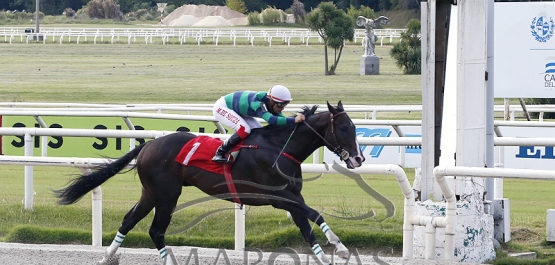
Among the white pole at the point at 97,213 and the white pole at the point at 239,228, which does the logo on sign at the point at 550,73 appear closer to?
the white pole at the point at 239,228

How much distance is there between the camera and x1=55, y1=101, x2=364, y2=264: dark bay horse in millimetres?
5137

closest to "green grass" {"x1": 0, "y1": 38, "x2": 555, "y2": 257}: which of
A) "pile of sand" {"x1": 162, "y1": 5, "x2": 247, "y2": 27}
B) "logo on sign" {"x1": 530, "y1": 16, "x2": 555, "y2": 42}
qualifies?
"logo on sign" {"x1": 530, "y1": 16, "x2": 555, "y2": 42}

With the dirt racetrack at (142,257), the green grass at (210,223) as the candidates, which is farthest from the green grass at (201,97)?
the dirt racetrack at (142,257)

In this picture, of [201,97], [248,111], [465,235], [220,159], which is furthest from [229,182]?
[201,97]

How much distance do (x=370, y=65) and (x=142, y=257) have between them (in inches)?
830

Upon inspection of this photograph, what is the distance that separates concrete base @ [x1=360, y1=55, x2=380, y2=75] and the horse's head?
69.2 feet

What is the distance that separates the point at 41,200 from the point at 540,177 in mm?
4095

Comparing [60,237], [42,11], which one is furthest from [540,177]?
[42,11]

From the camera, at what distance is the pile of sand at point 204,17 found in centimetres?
5947

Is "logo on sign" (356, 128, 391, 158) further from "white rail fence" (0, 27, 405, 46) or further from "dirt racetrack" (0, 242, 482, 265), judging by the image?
"white rail fence" (0, 27, 405, 46)

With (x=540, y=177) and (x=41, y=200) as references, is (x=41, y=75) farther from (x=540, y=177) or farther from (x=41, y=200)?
(x=540, y=177)

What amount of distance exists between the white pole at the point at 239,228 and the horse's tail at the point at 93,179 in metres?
0.74

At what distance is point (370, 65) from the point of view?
26219 millimetres

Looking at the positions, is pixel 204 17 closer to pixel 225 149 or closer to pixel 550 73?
pixel 550 73
